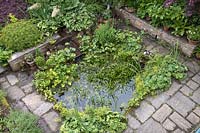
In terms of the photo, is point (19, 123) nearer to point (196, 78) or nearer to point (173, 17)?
point (196, 78)

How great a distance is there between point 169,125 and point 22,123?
1.91m

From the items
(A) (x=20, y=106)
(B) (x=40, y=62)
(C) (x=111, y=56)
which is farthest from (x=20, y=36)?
(C) (x=111, y=56)

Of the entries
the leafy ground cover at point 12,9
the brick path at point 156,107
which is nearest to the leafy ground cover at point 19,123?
the brick path at point 156,107

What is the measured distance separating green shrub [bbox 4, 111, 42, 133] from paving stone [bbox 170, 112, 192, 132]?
1.79 m

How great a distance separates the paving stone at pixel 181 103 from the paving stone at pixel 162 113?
3.2 inches

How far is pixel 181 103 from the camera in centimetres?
407

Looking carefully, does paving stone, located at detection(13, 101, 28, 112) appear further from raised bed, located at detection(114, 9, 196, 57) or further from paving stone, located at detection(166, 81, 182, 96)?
raised bed, located at detection(114, 9, 196, 57)

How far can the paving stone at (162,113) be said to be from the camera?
391 centimetres

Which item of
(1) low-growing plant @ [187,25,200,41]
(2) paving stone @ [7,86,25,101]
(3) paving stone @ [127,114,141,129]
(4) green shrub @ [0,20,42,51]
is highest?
(4) green shrub @ [0,20,42,51]

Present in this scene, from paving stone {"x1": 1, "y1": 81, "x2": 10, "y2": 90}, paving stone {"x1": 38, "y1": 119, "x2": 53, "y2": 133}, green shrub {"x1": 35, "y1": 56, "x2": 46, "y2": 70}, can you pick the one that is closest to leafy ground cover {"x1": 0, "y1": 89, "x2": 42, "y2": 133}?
paving stone {"x1": 38, "y1": 119, "x2": 53, "y2": 133}

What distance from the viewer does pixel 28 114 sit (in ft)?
12.4

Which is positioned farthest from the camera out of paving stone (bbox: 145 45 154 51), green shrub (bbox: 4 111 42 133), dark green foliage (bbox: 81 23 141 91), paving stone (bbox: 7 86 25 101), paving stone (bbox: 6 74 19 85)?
paving stone (bbox: 145 45 154 51)

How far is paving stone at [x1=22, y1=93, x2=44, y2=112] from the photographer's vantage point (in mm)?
4191

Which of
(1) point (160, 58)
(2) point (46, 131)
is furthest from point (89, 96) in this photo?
(1) point (160, 58)
